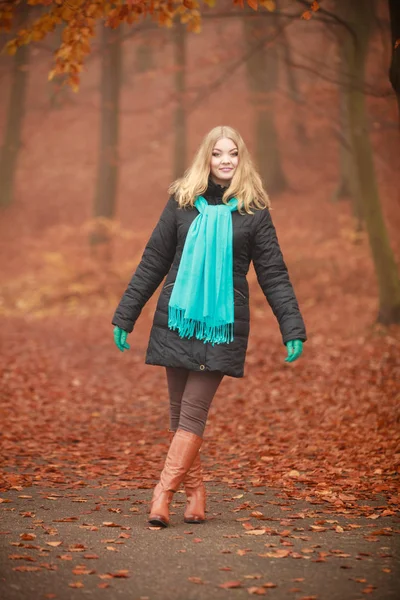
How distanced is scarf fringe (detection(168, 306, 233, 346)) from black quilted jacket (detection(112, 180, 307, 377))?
0.03m

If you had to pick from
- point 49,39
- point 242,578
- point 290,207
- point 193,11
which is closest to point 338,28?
point 193,11

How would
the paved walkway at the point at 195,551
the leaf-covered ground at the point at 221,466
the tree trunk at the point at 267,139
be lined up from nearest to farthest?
the paved walkway at the point at 195,551, the leaf-covered ground at the point at 221,466, the tree trunk at the point at 267,139

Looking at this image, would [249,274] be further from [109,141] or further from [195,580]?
[195,580]

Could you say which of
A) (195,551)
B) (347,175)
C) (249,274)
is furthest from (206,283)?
(347,175)

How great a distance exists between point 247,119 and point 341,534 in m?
27.1

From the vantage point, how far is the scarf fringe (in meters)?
4.97

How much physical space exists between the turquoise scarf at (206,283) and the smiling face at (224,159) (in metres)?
0.24

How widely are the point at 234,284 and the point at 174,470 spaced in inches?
47.6

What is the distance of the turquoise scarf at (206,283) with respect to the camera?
16.2 ft

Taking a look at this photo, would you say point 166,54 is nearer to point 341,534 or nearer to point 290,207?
point 290,207

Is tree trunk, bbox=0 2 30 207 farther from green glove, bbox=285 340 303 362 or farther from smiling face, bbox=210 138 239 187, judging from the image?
green glove, bbox=285 340 303 362

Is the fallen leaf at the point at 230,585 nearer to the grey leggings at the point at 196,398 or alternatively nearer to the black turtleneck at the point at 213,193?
the grey leggings at the point at 196,398

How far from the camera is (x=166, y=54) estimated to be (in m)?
34.7

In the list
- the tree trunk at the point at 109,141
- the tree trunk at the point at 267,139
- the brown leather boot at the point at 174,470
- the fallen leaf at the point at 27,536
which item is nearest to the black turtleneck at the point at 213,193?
the brown leather boot at the point at 174,470
